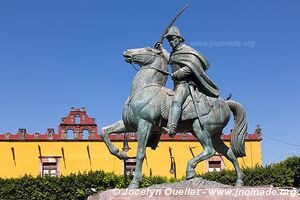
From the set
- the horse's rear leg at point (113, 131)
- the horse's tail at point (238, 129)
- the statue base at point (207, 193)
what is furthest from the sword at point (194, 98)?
the horse's rear leg at point (113, 131)

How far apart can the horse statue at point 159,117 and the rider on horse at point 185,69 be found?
16 cm

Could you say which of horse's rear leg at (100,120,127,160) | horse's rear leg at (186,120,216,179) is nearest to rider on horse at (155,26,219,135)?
horse's rear leg at (186,120,216,179)

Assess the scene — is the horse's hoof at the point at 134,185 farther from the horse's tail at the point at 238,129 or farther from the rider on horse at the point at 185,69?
the horse's tail at the point at 238,129

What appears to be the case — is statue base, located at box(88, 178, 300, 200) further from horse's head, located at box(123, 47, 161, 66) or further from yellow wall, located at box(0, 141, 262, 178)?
yellow wall, located at box(0, 141, 262, 178)

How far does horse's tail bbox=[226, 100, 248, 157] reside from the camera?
9.60m

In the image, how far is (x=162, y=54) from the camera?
993 cm

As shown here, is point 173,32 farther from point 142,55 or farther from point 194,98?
point 194,98

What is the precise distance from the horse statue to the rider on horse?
0.16 meters

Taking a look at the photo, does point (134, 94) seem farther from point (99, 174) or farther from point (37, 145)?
point (37, 145)

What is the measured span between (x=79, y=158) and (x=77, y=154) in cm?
37

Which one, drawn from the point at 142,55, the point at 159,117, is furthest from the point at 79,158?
the point at 159,117

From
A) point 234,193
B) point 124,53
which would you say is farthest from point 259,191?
point 124,53

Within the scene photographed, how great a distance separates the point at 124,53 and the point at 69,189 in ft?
69.2

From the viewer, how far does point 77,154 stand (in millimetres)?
40500
